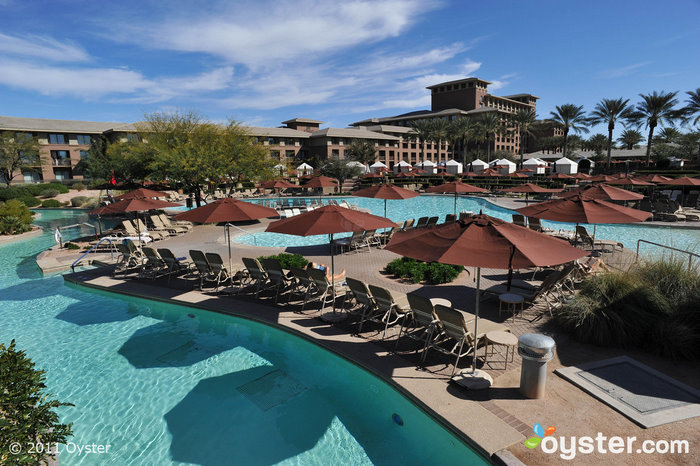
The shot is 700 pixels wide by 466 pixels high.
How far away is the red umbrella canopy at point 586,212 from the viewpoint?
30.7 feet

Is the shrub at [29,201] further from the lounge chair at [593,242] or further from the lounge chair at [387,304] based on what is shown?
→ the lounge chair at [593,242]

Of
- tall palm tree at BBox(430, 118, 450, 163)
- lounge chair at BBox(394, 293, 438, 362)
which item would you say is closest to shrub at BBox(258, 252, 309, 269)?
lounge chair at BBox(394, 293, 438, 362)

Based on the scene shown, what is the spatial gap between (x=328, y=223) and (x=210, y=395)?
154 inches

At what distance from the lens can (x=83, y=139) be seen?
60031 millimetres

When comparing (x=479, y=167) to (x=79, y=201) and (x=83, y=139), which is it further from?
(x=83, y=139)

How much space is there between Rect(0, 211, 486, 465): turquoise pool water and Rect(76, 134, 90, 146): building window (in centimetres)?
Answer: 6227

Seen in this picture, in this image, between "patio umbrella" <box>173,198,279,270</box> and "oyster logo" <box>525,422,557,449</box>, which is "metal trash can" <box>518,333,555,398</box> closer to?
"oyster logo" <box>525,422,557,449</box>

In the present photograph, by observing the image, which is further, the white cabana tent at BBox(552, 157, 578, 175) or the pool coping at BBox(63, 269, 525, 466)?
the white cabana tent at BBox(552, 157, 578, 175)

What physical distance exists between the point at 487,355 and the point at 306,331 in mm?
3539

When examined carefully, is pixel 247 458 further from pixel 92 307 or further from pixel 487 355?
pixel 92 307

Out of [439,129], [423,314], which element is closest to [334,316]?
[423,314]

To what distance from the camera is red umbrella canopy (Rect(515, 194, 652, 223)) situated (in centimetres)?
936

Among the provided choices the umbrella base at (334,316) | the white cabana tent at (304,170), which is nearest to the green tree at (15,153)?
the white cabana tent at (304,170)

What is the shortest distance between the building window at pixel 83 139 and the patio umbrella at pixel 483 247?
70421mm
